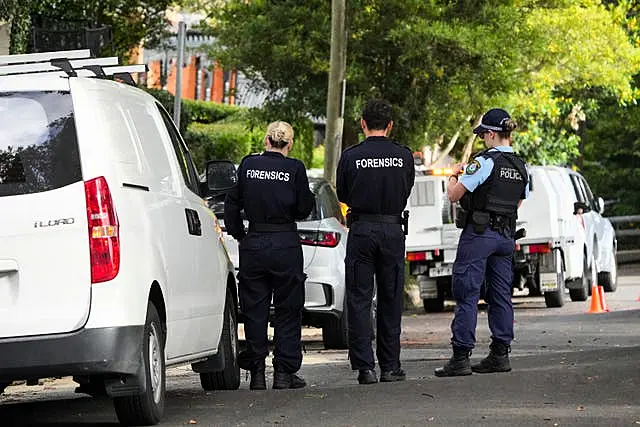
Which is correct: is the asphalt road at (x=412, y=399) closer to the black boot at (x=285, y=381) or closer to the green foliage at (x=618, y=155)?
the black boot at (x=285, y=381)

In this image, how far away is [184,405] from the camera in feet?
35.6

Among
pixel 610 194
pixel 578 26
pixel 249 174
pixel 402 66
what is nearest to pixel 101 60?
pixel 249 174

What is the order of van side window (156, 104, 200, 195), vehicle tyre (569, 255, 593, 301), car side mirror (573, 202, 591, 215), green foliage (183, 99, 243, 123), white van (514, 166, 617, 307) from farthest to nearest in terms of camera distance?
green foliage (183, 99, 243, 123)
vehicle tyre (569, 255, 593, 301)
car side mirror (573, 202, 591, 215)
white van (514, 166, 617, 307)
van side window (156, 104, 200, 195)

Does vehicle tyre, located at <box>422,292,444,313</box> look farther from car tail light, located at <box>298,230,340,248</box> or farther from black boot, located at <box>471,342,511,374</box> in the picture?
black boot, located at <box>471,342,511,374</box>

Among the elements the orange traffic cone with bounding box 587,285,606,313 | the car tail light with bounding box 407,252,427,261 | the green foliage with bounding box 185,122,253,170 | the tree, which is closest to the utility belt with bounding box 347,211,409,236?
the orange traffic cone with bounding box 587,285,606,313

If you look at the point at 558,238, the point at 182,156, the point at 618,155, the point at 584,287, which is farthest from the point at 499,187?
the point at 618,155

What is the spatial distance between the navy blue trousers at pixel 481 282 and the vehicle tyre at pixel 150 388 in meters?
3.57

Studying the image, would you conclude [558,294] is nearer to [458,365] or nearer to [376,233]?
[458,365]

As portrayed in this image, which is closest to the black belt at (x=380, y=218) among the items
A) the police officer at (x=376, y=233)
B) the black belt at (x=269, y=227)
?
the police officer at (x=376, y=233)

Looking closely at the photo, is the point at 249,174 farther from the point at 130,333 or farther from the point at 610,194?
the point at 610,194

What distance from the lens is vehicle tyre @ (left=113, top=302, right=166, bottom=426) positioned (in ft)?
30.3

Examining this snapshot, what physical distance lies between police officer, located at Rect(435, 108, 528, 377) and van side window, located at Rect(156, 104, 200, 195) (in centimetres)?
220

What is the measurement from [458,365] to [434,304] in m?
11.1

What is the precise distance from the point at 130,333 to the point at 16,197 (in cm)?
88
